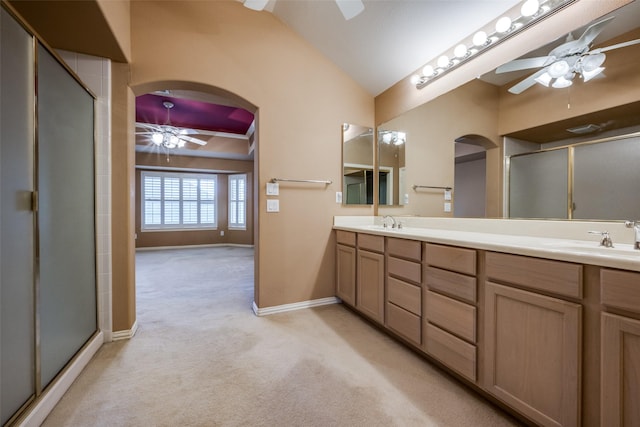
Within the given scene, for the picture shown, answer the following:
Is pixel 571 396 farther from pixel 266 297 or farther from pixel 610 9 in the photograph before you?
pixel 266 297

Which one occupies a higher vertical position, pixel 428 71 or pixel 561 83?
pixel 428 71

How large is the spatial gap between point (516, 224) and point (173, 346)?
2.62m

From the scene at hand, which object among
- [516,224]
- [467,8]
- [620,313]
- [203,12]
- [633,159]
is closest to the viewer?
[620,313]

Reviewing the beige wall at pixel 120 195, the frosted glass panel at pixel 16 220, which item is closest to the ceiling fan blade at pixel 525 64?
the frosted glass panel at pixel 16 220

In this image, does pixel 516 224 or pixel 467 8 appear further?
pixel 467 8

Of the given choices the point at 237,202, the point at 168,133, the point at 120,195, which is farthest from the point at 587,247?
the point at 237,202

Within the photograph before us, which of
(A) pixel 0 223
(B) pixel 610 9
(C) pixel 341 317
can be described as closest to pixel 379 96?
(B) pixel 610 9

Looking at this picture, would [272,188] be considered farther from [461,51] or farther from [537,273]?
[537,273]

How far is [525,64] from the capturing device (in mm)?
1653

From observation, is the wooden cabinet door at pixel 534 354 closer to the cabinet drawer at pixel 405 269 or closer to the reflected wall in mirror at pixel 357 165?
the cabinet drawer at pixel 405 269

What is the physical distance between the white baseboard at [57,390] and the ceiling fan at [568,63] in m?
3.20

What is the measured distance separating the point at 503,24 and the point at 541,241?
143 centimetres

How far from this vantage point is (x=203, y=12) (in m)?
2.28

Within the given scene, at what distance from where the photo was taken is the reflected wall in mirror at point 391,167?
8.88 feet
